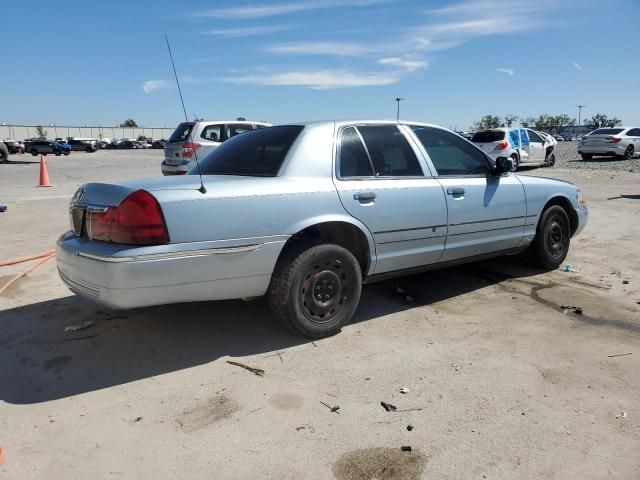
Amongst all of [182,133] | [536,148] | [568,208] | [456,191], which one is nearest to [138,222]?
[456,191]

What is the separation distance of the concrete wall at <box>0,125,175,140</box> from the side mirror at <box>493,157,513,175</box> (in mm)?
97096

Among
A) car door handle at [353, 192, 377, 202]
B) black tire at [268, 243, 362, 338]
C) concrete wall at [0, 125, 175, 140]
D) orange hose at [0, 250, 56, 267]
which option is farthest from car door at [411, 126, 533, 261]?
concrete wall at [0, 125, 175, 140]

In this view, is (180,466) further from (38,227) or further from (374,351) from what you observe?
(38,227)

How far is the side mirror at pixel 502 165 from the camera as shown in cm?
495

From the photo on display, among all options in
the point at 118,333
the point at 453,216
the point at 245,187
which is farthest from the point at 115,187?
the point at 453,216

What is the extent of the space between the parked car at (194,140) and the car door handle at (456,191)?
8.48 m

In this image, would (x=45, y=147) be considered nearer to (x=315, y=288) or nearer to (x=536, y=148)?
(x=536, y=148)

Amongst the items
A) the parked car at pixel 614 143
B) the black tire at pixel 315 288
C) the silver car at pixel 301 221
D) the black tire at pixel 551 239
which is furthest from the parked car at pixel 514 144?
the black tire at pixel 315 288

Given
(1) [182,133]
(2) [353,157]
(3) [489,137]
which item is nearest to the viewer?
(2) [353,157]

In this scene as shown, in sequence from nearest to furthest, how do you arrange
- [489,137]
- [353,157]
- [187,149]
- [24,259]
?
[353,157]
[24,259]
[187,149]
[489,137]

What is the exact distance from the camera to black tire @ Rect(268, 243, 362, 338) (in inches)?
147

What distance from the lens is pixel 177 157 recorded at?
12.8 meters

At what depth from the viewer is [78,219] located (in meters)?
3.74

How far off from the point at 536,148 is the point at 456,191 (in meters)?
17.8
